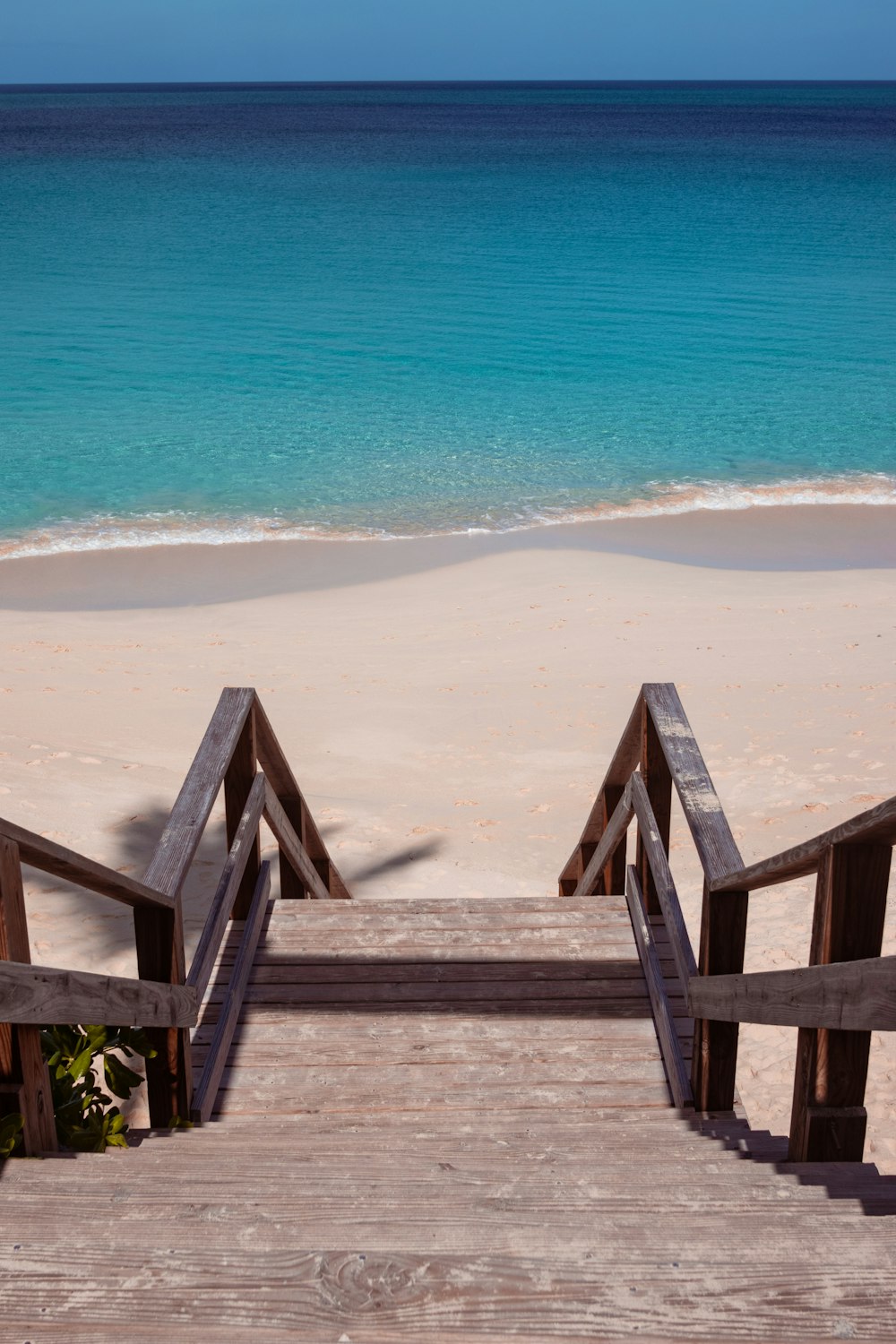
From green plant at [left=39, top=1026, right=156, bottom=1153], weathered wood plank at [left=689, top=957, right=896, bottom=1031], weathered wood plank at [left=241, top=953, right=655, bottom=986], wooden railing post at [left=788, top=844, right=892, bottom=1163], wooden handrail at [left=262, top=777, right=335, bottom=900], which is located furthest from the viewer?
wooden handrail at [left=262, top=777, right=335, bottom=900]

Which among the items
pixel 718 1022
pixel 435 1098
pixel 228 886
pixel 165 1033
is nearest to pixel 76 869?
pixel 165 1033

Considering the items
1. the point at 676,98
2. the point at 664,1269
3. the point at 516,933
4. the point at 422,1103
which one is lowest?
the point at 676,98

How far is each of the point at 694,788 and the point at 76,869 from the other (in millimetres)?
1772

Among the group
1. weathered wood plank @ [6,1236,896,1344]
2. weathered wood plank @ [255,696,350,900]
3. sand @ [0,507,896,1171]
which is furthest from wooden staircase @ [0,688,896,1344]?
sand @ [0,507,896,1171]

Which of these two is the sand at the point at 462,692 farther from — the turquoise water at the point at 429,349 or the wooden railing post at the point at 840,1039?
the wooden railing post at the point at 840,1039

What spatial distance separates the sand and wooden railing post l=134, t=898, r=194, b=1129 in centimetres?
276

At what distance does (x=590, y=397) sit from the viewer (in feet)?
74.3

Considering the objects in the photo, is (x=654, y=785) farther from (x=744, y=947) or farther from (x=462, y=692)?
(x=462, y=692)

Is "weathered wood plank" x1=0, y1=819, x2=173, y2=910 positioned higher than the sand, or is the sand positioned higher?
"weathered wood plank" x1=0, y1=819, x2=173, y2=910

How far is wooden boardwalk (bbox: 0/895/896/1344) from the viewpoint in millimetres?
1630

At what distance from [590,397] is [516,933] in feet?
63.5

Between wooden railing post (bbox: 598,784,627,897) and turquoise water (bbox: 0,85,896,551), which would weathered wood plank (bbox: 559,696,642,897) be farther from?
turquoise water (bbox: 0,85,896,551)

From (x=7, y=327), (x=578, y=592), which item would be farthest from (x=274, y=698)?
(x=7, y=327)

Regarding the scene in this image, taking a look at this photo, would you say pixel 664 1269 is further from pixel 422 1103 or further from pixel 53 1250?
pixel 422 1103
